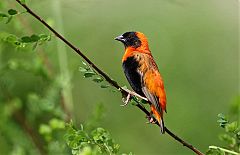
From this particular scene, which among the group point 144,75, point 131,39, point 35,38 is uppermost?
point 131,39

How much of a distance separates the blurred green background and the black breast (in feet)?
7.70

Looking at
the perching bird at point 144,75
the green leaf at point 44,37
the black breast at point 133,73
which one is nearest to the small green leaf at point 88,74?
the green leaf at point 44,37

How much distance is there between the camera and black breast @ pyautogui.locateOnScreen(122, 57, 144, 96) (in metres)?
2.35

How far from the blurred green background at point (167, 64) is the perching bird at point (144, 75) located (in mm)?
2246

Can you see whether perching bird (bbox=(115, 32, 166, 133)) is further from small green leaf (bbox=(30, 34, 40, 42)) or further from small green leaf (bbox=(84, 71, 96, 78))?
small green leaf (bbox=(30, 34, 40, 42))

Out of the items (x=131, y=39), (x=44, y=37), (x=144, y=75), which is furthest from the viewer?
(x=131, y=39)

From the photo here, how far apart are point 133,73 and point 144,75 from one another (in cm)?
5

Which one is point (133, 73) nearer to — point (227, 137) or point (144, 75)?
point (144, 75)

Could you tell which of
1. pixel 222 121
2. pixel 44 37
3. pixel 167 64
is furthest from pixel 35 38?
pixel 167 64

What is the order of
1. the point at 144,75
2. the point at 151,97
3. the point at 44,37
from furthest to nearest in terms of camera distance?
1. the point at 144,75
2. the point at 151,97
3. the point at 44,37

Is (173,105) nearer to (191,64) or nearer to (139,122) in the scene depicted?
(139,122)

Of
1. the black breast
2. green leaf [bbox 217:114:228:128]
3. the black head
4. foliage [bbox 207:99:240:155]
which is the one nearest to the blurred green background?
the black head

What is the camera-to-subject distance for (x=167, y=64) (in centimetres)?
630

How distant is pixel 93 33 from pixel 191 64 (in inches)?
42.8
